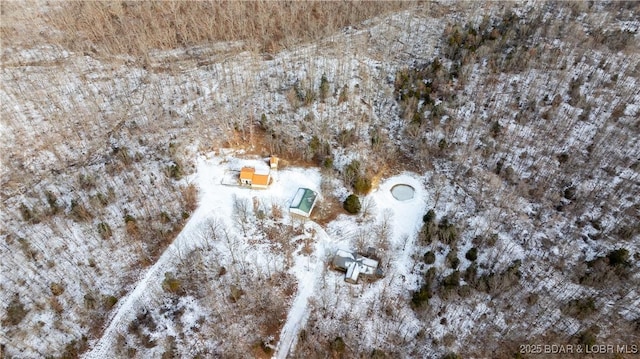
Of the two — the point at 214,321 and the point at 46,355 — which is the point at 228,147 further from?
the point at 46,355

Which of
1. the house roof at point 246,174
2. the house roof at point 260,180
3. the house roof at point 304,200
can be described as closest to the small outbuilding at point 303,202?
the house roof at point 304,200

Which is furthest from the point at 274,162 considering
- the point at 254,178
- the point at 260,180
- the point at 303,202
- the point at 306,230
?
the point at 306,230

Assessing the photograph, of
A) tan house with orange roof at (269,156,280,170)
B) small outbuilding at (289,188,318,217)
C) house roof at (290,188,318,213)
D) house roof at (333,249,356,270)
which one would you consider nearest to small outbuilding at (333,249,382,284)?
house roof at (333,249,356,270)

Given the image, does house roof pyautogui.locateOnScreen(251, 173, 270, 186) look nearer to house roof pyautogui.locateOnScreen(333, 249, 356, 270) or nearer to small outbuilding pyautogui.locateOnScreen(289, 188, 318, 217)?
small outbuilding pyautogui.locateOnScreen(289, 188, 318, 217)

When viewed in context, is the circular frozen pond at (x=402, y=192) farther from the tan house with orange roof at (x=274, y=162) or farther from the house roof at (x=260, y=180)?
the house roof at (x=260, y=180)

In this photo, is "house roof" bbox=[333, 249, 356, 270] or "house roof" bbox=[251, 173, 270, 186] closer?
"house roof" bbox=[333, 249, 356, 270]
